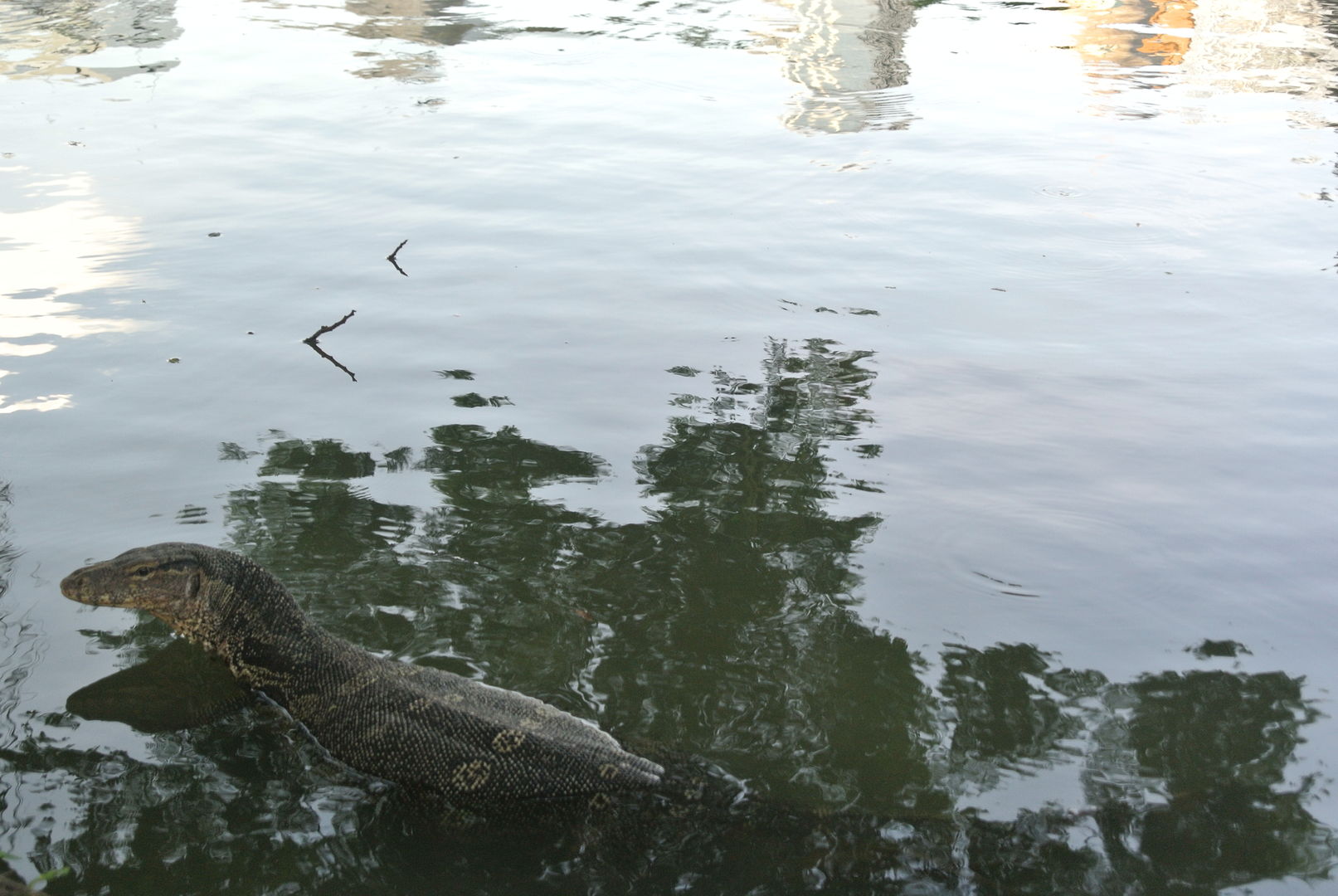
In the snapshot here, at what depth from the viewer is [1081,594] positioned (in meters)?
5.82

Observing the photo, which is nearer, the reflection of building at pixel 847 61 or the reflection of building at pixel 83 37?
the reflection of building at pixel 847 61

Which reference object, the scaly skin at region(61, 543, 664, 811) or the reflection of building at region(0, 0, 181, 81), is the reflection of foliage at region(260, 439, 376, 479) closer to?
the scaly skin at region(61, 543, 664, 811)

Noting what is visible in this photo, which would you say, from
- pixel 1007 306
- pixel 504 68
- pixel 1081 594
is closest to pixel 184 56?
pixel 504 68

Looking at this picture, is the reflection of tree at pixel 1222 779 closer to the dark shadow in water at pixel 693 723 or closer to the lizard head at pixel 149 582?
the dark shadow in water at pixel 693 723

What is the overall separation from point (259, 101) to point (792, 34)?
323 inches

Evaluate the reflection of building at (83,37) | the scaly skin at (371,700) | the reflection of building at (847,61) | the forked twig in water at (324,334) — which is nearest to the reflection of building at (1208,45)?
the reflection of building at (847,61)

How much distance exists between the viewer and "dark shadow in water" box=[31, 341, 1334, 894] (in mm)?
4207

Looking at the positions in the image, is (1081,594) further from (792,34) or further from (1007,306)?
(792,34)

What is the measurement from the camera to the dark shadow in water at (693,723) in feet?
13.8

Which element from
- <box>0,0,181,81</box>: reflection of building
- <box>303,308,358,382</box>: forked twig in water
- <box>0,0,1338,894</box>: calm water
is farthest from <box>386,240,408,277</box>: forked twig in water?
<box>0,0,181,81</box>: reflection of building

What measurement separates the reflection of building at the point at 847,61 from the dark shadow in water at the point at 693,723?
8.20 meters

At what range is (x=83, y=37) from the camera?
16.5 meters

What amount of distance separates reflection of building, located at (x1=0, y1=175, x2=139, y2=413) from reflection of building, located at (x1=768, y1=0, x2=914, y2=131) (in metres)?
7.59

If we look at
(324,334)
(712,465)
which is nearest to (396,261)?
(324,334)
